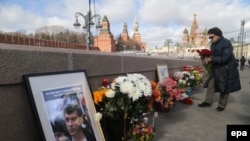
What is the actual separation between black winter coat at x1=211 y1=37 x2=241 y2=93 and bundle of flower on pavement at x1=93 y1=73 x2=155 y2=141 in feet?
8.62

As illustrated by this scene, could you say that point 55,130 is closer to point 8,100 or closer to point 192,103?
point 8,100

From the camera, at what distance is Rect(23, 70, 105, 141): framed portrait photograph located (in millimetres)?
2492

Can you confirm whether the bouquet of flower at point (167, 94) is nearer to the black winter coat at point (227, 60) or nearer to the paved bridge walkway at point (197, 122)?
the paved bridge walkway at point (197, 122)

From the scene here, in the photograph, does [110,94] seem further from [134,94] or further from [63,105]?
[63,105]

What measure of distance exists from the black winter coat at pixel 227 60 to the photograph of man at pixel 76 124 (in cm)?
348

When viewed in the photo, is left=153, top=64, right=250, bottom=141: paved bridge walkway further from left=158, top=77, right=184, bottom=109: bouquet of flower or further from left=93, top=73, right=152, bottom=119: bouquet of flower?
left=93, top=73, right=152, bottom=119: bouquet of flower

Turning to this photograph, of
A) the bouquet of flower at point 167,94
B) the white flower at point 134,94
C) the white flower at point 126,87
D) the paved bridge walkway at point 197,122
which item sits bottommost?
the paved bridge walkway at point 197,122

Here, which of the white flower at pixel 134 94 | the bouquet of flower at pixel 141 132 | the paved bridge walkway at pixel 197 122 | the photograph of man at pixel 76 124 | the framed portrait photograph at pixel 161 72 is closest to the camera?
the photograph of man at pixel 76 124

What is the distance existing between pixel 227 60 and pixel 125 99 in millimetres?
3027

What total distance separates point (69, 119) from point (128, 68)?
2522 millimetres

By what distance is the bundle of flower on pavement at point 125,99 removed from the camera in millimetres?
3303

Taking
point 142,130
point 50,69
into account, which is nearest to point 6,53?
point 50,69

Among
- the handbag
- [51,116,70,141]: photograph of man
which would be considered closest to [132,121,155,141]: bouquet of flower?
[51,116,70,141]: photograph of man

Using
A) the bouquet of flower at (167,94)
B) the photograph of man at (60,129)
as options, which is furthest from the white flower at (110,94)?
the bouquet of flower at (167,94)
